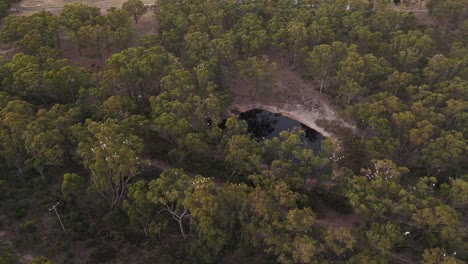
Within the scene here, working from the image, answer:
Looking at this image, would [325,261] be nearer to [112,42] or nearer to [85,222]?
[85,222]

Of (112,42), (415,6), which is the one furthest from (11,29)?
(415,6)

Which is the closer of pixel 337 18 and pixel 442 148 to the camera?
pixel 442 148

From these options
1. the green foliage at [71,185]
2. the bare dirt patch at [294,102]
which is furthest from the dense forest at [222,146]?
the bare dirt patch at [294,102]

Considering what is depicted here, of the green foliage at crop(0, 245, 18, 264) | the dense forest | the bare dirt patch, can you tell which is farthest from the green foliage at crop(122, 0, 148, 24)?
the green foliage at crop(0, 245, 18, 264)

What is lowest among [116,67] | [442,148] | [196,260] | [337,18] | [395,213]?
[196,260]

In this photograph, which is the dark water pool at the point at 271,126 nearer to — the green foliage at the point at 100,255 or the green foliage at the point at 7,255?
the green foliage at the point at 100,255

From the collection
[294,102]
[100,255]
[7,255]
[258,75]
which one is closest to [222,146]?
[258,75]

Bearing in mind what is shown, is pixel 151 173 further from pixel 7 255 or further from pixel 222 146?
pixel 7 255
